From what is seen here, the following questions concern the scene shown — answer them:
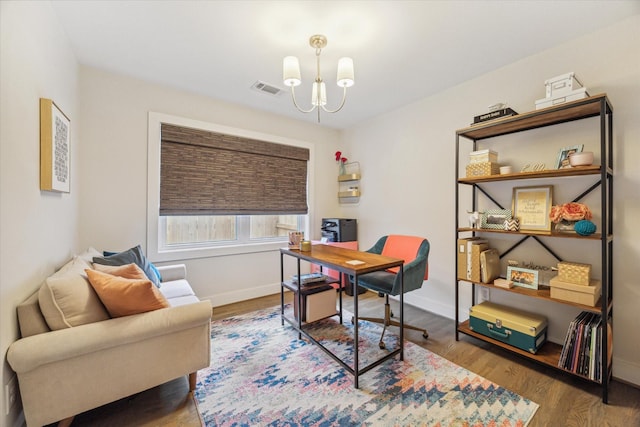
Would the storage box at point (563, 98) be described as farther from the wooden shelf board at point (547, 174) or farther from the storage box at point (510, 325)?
the storage box at point (510, 325)

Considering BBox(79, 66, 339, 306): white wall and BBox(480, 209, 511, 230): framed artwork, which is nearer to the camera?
BBox(480, 209, 511, 230): framed artwork

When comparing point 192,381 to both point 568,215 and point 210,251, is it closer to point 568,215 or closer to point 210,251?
point 210,251

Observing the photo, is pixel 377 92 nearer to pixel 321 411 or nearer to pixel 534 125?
pixel 534 125

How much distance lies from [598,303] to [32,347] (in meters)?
3.18

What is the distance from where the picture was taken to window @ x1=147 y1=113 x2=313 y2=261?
2762 mm

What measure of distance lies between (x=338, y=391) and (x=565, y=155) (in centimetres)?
233

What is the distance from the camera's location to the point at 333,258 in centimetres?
200

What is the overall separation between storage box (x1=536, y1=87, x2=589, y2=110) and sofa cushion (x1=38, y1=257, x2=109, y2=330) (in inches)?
124

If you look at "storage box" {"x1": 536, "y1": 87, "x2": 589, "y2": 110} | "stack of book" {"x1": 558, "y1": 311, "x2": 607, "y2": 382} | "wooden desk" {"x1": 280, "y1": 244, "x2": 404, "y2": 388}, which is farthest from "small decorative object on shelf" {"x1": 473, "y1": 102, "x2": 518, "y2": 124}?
"stack of book" {"x1": 558, "y1": 311, "x2": 607, "y2": 382}

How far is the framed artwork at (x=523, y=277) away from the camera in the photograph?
2020 mm

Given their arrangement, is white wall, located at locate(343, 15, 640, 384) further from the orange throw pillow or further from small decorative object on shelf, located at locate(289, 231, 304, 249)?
the orange throw pillow

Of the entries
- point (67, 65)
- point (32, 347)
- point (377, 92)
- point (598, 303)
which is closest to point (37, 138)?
point (67, 65)

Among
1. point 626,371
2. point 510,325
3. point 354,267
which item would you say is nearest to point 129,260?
point 354,267

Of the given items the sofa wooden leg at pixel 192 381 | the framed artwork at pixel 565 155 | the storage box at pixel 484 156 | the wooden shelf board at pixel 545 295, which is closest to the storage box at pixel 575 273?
the wooden shelf board at pixel 545 295
